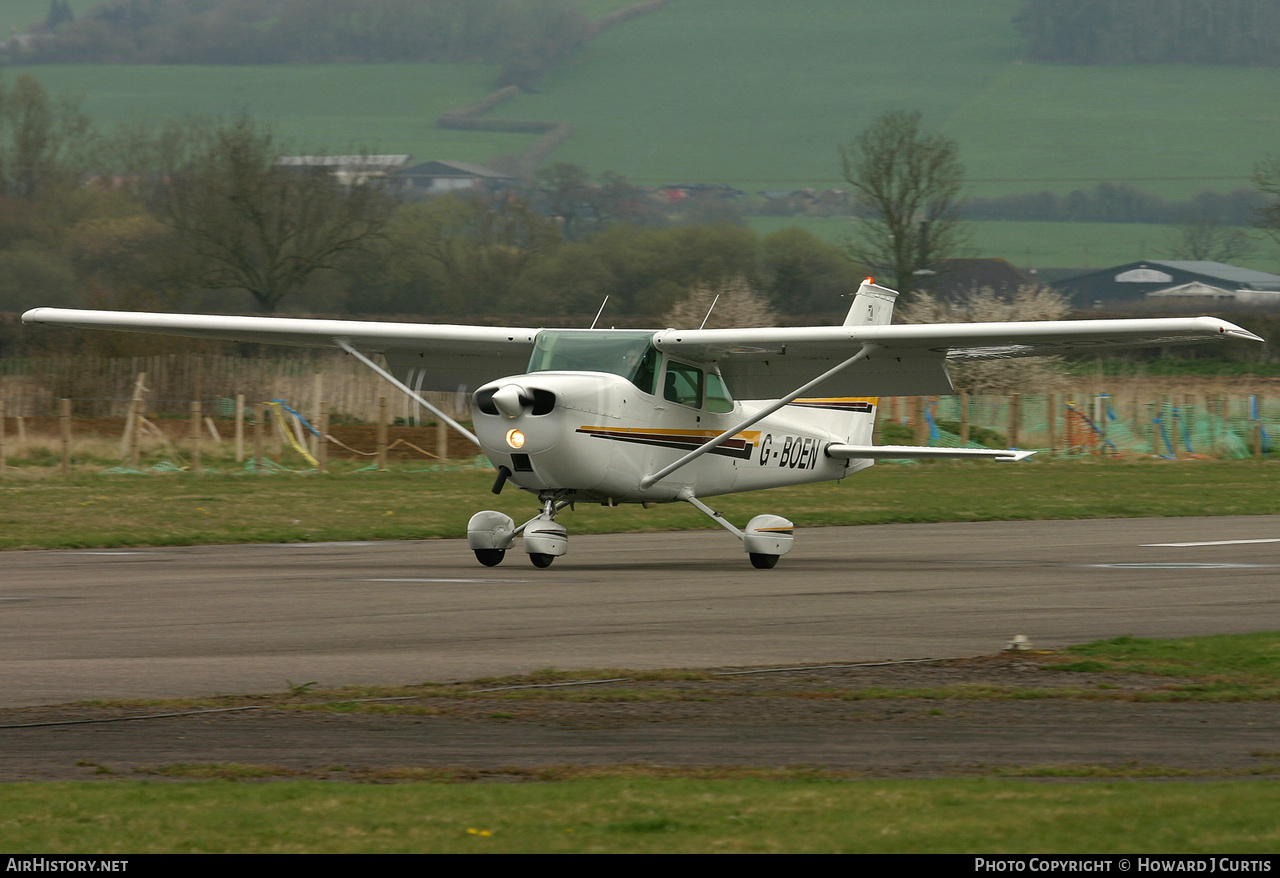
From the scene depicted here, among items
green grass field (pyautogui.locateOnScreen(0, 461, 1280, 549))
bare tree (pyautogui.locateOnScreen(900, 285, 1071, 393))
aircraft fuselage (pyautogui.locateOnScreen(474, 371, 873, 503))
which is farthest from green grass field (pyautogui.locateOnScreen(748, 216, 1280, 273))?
aircraft fuselage (pyautogui.locateOnScreen(474, 371, 873, 503))

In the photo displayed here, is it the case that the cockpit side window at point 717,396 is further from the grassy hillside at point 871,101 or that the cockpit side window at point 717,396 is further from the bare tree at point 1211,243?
the grassy hillside at point 871,101

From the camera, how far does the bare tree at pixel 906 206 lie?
63.0m

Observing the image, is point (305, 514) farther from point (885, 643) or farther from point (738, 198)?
point (738, 198)

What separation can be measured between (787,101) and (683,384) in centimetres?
11978

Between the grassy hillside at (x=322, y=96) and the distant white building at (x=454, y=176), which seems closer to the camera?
the distant white building at (x=454, y=176)

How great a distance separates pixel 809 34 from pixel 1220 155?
4891 cm

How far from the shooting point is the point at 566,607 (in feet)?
39.9

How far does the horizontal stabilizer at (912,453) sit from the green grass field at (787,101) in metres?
88.4

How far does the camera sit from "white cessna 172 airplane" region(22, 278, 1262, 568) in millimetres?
15031

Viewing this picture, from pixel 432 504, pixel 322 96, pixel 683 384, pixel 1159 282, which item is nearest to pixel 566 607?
pixel 683 384

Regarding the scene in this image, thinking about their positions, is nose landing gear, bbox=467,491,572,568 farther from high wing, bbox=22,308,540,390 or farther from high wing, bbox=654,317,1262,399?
high wing, bbox=22,308,540,390

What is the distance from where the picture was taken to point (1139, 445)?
40.2 metres

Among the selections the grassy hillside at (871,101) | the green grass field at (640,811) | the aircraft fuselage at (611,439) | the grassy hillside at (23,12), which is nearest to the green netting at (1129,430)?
the aircraft fuselage at (611,439)
